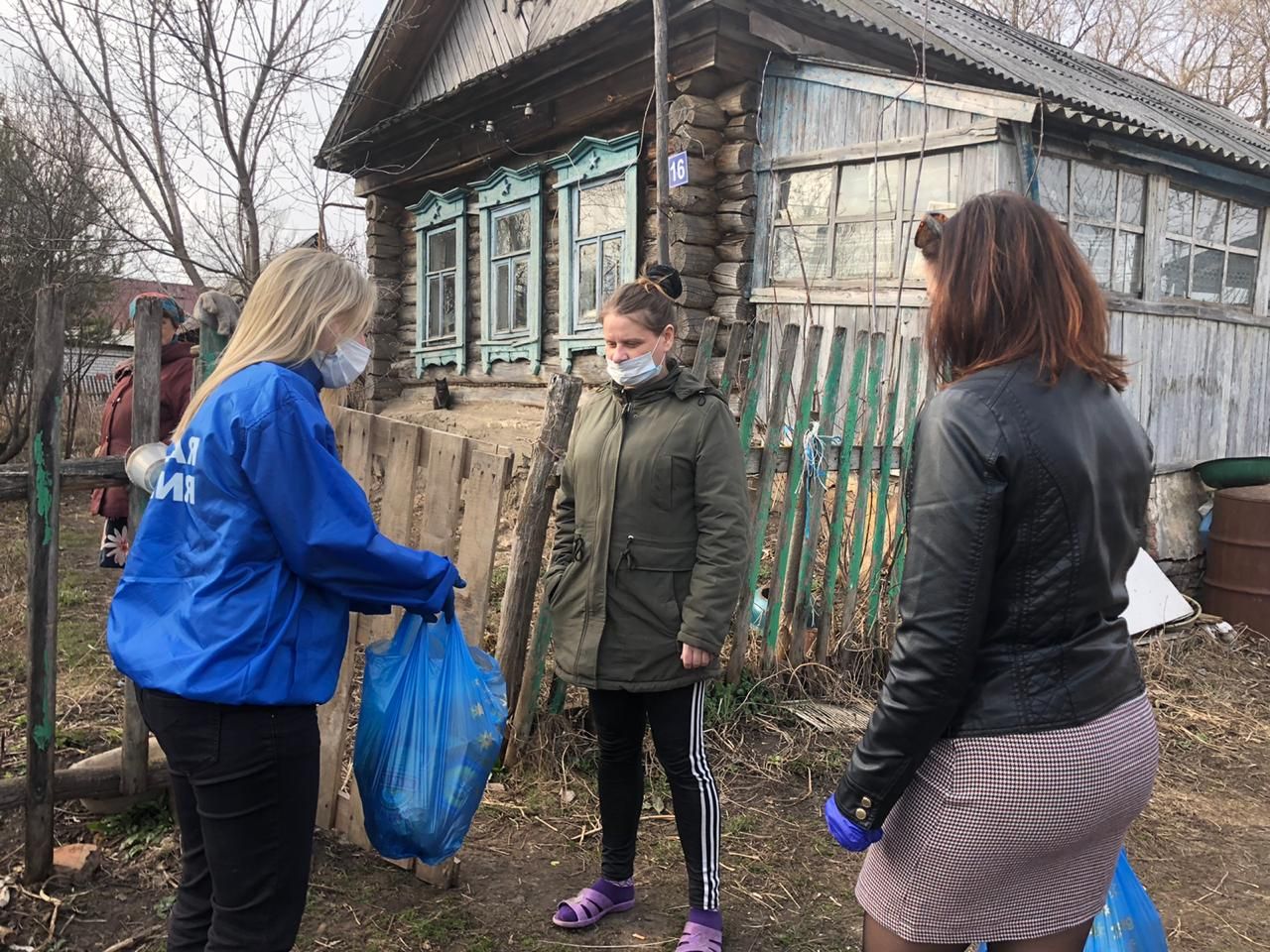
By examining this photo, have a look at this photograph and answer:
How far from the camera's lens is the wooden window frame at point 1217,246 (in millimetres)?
6852

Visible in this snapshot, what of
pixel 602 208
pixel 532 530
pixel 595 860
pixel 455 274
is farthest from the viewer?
pixel 455 274

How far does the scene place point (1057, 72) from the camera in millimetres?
7738

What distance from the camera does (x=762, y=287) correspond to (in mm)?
7211

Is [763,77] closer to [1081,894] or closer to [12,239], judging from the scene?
[1081,894]

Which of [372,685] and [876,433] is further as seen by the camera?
[876,433]

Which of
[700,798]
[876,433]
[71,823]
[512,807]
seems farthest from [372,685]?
[876,433]

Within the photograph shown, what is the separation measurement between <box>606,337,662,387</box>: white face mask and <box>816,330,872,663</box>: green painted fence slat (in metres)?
1.97

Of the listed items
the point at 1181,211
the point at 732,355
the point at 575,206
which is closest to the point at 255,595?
the point at 732,355

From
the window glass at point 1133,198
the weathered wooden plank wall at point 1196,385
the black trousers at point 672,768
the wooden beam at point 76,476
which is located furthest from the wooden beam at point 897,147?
the wooden beam at point 76,476

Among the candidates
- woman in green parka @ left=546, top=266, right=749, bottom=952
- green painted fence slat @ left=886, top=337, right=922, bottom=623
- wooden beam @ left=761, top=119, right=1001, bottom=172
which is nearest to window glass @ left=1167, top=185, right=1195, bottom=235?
wooden beam @ left=761, top=119, right=1001, bottom=172

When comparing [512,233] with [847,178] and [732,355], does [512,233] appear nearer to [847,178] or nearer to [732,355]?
[847,178]

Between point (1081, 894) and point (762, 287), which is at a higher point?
point (762, 287)

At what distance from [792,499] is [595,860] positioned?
6.04 feet

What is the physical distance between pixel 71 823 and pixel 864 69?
616 centimetres
